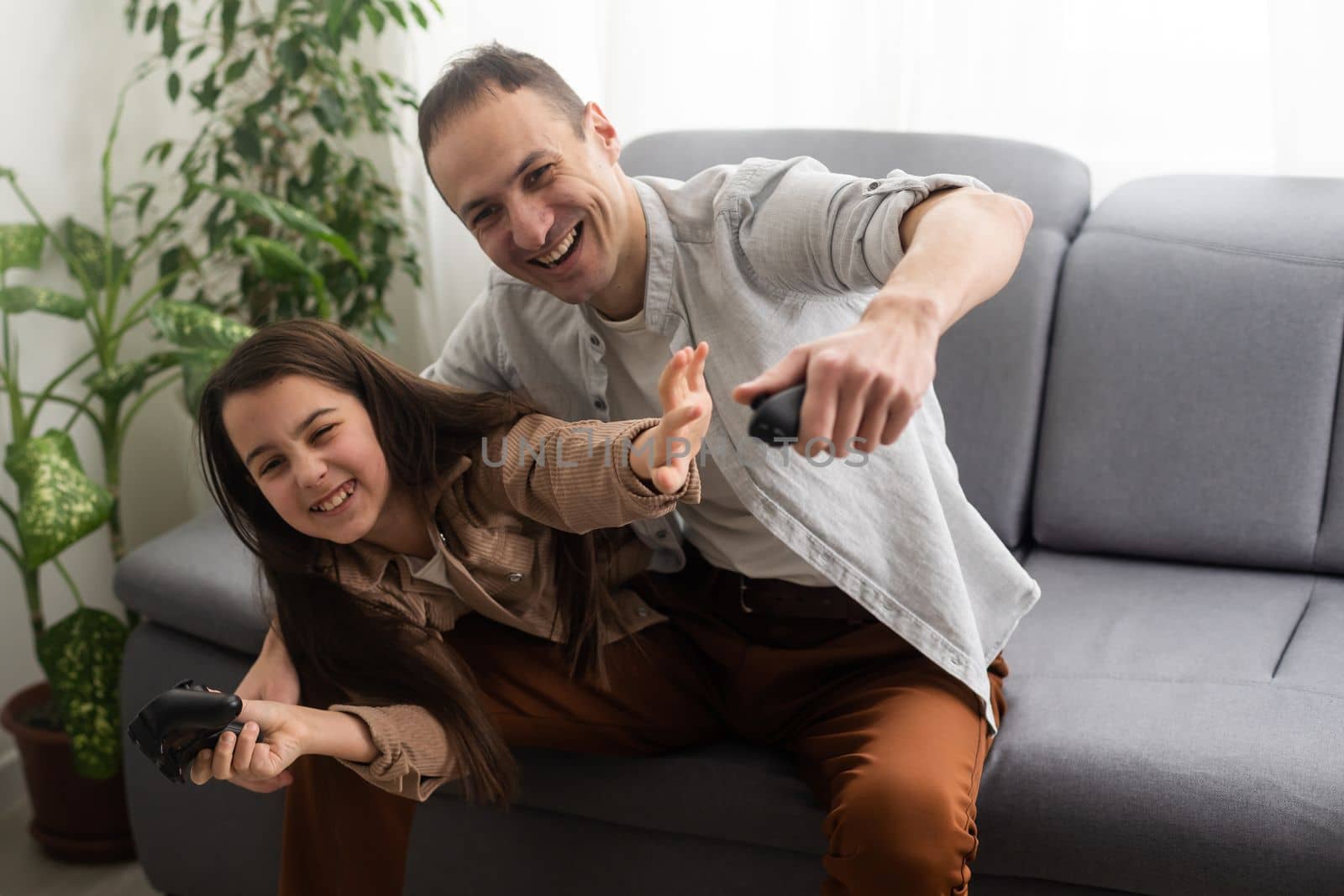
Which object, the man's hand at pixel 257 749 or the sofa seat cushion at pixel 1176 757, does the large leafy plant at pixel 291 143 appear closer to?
the man's hand at pixel 257 749

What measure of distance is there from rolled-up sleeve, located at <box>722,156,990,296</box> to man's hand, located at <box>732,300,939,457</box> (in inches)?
10.4

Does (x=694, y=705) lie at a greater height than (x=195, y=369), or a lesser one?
lesser

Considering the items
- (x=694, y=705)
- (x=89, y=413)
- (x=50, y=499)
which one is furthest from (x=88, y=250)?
(x=694, y=705)

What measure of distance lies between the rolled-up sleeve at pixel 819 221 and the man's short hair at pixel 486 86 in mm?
192

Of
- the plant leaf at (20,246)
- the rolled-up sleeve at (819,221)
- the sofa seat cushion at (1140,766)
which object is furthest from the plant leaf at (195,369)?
the rolled-up sleeve at (819,221)

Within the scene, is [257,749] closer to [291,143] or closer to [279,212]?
[279,212]

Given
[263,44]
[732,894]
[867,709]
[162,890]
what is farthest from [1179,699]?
[263,44]

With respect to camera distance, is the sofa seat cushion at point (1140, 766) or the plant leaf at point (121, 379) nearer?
the sofa seat cushion at point (1140, 766)

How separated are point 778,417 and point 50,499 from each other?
125 cm

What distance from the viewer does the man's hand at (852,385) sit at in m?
0.79

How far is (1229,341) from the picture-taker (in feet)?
5.21

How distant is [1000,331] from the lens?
66.4 inches

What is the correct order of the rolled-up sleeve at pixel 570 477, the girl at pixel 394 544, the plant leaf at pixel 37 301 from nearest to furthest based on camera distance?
the rolled-up sleeve at pixel 570 477
the girl at pixel 394 544
the plant leaf at pixel 37 301

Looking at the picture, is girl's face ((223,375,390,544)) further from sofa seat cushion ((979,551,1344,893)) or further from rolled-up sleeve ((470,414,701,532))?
sofa seat cushion ((979,551,1344,893))
